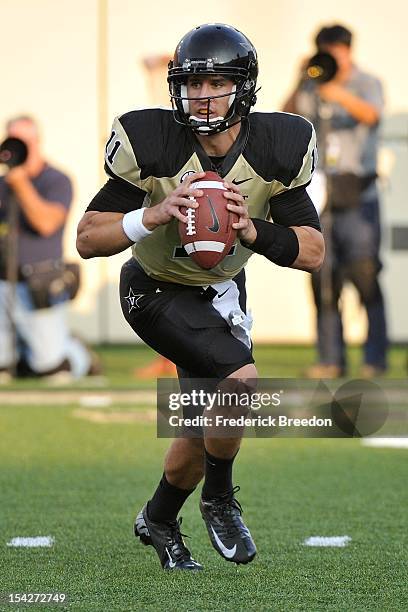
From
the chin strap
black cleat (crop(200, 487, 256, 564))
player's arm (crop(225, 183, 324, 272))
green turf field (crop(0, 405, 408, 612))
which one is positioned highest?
the chin strap

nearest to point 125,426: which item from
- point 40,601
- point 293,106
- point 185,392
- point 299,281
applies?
point 293,106

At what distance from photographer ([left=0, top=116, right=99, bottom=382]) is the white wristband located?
5.62 m

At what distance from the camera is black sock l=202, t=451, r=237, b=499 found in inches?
167

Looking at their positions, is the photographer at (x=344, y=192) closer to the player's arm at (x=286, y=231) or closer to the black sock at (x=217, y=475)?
the player's arm at (x=286, y=231)

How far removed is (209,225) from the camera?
4.02 m

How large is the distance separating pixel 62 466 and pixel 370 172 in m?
4.11

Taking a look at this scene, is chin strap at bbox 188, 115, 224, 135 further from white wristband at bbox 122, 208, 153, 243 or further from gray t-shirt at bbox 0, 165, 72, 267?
gray t-shirt at bbox 0, 165, 72, 267

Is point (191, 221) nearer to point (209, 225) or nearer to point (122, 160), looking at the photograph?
point (209, 225)

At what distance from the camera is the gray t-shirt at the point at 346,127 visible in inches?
370

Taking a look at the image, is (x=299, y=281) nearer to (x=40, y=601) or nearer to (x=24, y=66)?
(x=24, y=66)

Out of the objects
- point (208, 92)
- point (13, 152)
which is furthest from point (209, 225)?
point (13, 152)

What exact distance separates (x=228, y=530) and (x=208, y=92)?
131 centimetres

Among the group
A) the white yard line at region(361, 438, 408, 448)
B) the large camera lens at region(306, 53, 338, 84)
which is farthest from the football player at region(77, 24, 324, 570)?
the large camera lens at region(306, 53, 338, 84)

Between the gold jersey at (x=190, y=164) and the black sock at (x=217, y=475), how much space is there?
1.83 feet
